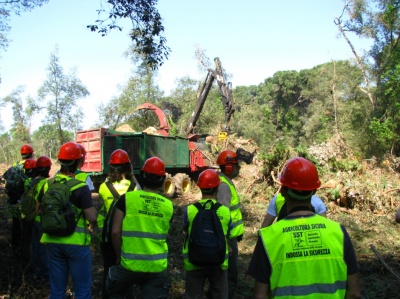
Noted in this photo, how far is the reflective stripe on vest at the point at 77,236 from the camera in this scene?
10.5ft

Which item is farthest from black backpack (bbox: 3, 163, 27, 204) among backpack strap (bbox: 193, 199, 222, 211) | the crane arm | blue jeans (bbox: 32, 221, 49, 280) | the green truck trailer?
the crane arm

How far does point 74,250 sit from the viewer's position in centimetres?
321

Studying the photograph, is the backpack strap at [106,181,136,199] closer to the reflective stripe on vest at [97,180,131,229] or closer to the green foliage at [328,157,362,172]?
the reflective stripe on vest at [97,180,131,229]

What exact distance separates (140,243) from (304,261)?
1476mm

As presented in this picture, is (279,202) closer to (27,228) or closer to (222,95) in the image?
(27,228)

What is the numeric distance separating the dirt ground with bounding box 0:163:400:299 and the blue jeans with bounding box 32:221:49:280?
0.51 ft

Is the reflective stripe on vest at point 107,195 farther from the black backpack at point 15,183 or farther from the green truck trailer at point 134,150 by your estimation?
the green truck trailer at point 134,150

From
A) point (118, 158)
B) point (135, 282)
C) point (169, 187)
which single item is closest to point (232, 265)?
point (135, 282)

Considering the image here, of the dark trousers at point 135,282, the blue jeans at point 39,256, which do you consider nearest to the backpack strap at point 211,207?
the dark trousers at point 135,282

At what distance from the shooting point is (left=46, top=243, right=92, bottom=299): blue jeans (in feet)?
10.5

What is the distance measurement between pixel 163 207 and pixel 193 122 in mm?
14391

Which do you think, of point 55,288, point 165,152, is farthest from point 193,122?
point 55,288

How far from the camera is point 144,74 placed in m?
30.2

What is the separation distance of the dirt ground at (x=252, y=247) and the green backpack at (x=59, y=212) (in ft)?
4.93
